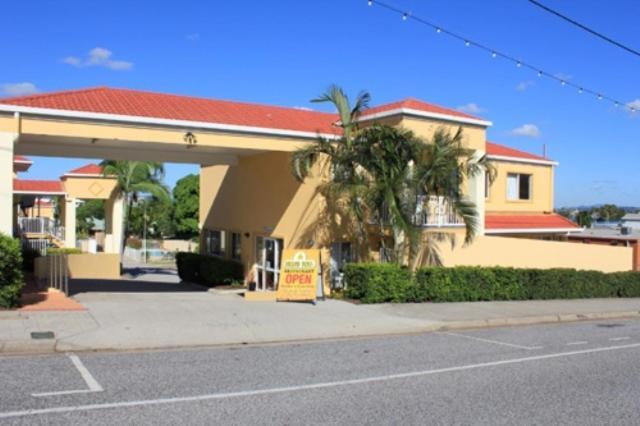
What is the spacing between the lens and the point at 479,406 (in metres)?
7.42

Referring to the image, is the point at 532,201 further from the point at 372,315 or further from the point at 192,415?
the point at 192,415

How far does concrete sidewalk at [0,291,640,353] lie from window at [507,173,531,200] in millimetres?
10950

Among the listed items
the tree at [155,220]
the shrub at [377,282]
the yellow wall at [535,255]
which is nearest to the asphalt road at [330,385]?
the shrub at [377,282]

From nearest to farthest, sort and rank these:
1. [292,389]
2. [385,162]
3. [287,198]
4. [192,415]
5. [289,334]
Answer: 1. [192,415]
2. [292,389]
3. [289,334]
4. [385,162]
5. [287,198]

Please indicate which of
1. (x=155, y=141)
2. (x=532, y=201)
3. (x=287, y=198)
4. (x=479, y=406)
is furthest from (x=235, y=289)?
(x=479, y=406)

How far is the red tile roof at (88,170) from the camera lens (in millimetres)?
43312

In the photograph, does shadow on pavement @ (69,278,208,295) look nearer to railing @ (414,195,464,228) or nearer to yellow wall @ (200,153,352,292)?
yellow wall @ (200,153,352,292)

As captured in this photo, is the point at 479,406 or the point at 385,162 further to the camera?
the point at 385,162

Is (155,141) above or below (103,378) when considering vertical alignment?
above

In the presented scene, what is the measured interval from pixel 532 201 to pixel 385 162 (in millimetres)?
15154

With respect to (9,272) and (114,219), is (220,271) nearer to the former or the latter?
(9,272)

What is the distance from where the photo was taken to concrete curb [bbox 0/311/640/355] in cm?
972

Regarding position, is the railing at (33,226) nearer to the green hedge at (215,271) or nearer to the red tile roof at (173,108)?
the green hedge at (215,271)

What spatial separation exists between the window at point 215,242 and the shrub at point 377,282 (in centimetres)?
1063
